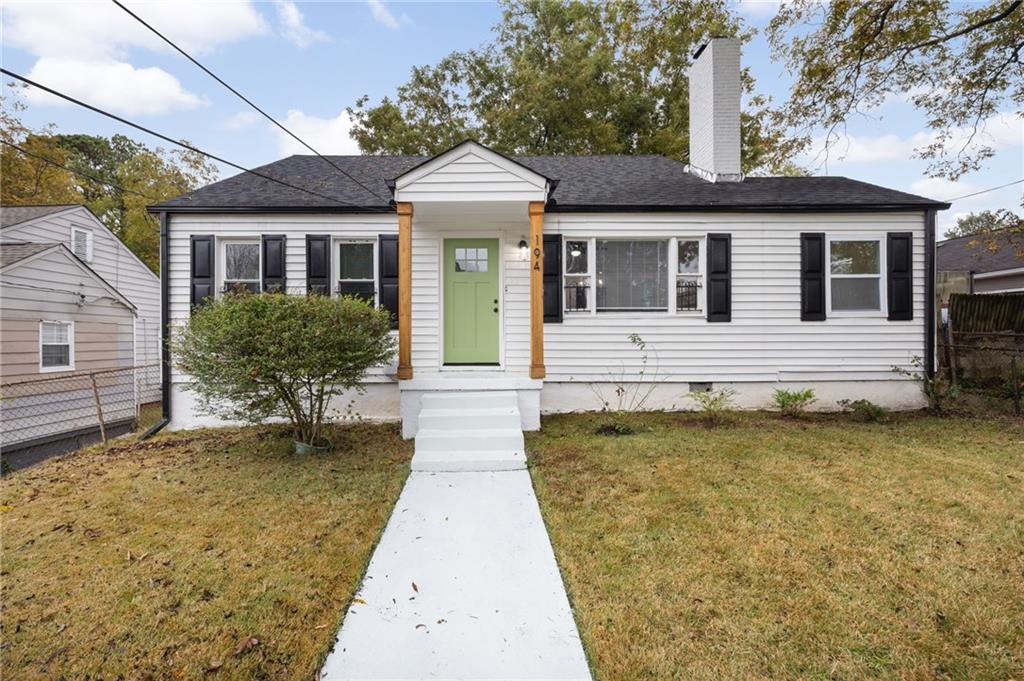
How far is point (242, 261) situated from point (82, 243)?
29.2ft

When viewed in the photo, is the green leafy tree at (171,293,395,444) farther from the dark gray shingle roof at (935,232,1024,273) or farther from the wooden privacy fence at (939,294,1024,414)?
the dark gray shingle roof at (935,232,1024,273)

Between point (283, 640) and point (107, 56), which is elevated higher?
point (107, 56)

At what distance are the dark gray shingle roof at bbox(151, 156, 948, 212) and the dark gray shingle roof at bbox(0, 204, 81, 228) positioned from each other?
7235 millimetres

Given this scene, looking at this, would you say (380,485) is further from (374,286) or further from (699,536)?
(374,286)

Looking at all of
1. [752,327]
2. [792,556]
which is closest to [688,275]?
[752,327]

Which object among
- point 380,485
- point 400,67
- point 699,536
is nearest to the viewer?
point 699,536

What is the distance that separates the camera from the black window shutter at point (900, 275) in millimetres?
6820

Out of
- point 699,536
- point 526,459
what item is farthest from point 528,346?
point 699,536

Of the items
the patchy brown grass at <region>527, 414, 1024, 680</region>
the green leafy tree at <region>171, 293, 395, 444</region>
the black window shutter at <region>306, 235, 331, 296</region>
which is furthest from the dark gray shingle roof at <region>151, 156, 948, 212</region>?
the patchy brown grass at <region>527, 414, 1024, 680</region>

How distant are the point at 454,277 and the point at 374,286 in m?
1.23

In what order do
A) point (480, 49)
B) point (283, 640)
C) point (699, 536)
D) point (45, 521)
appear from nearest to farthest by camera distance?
1. point (283, 640)
2. point (699, 536)
3. point (45, 521)
4. point (480, 49)

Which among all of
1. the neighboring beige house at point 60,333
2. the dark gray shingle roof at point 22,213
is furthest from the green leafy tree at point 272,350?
the dark gray shingle roof at point 22,213

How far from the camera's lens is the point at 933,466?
172 inches

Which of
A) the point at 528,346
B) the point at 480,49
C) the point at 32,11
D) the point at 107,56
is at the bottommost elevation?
the point at 528,346
